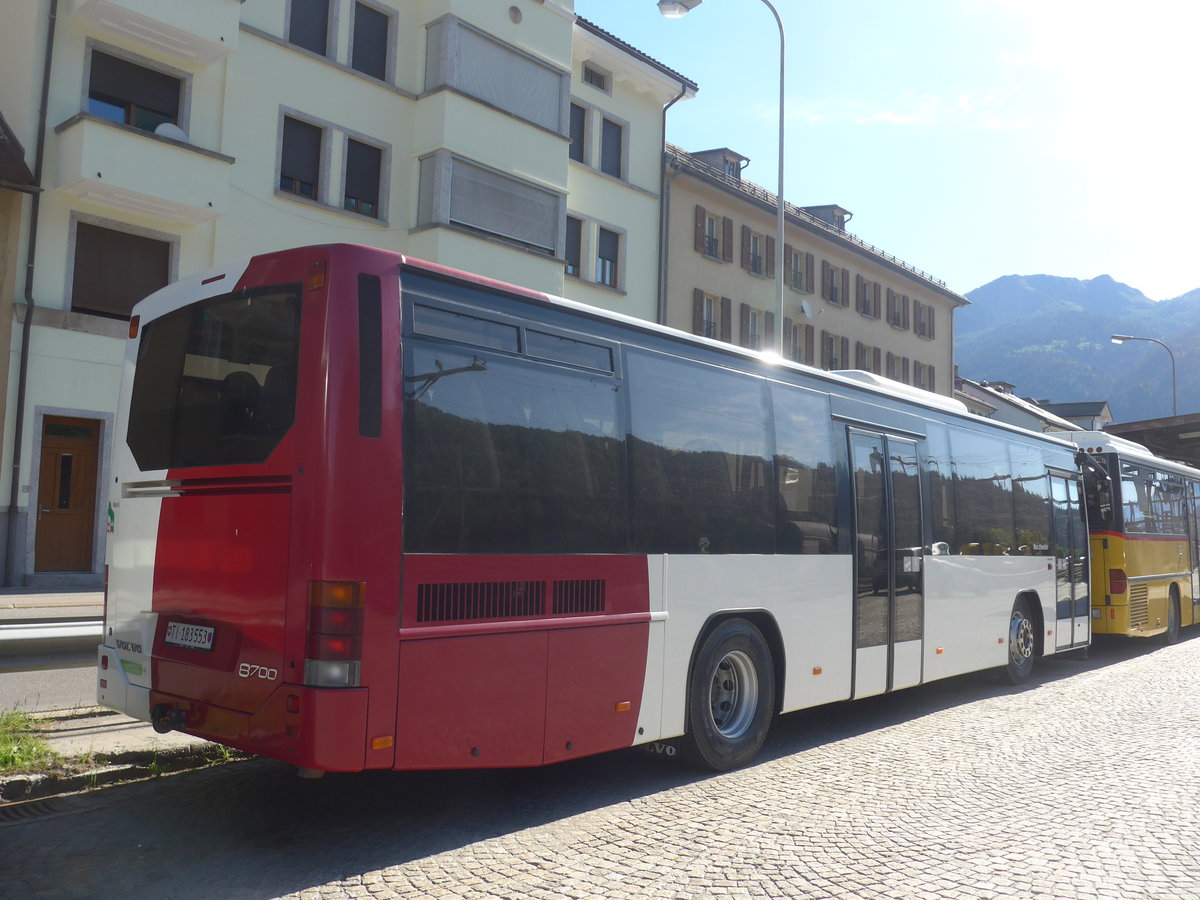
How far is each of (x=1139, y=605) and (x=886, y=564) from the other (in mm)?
8767

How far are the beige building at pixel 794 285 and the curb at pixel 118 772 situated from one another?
23.2 metres

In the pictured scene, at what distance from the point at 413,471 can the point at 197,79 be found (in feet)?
56.8

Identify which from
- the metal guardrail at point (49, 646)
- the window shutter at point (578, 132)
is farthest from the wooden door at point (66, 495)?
the window shutter at point (578, 132)

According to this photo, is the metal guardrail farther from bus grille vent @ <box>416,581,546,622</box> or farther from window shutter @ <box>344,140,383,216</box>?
window shutter @ <box>344,140,383,216</box>

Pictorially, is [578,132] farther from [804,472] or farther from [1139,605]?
[804,472]

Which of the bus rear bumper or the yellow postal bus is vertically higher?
the yellow postal bus

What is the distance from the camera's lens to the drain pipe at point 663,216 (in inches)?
1220

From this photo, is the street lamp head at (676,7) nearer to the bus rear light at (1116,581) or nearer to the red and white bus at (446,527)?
the bus rear light at (1116,581)

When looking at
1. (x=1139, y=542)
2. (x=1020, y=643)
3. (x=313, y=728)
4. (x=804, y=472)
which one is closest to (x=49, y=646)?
(x=313, y=728)

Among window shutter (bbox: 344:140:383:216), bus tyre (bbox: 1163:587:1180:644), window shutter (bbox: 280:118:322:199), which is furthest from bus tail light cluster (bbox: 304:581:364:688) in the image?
window shutter (bbox: 344:140:383:216)

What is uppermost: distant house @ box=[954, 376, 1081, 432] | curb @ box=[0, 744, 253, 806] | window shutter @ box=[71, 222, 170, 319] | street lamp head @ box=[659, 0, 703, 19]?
street lamp head @ box=[659, 0, 703, 19]

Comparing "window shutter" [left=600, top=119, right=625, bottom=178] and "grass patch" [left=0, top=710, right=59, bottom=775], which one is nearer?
"grass patch" [left=0, top=710, right=59, bottom=775]

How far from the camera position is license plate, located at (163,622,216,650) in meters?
5.53

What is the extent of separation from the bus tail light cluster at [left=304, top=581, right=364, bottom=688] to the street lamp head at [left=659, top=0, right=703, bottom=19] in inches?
660
